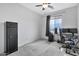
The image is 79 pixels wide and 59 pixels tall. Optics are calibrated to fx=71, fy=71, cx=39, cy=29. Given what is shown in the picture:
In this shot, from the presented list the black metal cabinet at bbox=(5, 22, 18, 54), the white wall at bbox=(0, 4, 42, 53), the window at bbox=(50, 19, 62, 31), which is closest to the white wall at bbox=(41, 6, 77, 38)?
the window at bbox=(50, 19, 62, 31)

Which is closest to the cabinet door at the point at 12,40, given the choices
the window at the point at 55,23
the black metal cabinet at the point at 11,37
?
the black metal cabinet at the point at 11,37

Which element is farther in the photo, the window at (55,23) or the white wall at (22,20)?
the window at (55,23)

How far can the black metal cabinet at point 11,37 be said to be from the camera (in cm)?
103

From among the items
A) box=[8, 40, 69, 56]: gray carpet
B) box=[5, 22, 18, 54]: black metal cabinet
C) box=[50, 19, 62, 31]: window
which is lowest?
box=[8, 40, 69, 56]: gray carpet

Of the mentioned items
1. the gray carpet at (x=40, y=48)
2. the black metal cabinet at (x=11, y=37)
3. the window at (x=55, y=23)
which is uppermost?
the window at (x=55, y=23)

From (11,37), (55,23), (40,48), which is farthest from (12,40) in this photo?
(55,23)

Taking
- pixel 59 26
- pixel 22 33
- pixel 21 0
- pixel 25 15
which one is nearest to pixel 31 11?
pixel 25 15

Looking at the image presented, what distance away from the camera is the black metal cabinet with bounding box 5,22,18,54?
→ 40.7 inches

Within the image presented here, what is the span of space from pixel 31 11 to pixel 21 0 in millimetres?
284

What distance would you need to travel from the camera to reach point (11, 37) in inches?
43.0

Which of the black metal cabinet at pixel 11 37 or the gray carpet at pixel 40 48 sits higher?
the black metal cabinet at pixel 11 37

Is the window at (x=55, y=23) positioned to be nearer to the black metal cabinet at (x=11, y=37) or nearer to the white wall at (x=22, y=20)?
the white wall at (x=22, y=20)

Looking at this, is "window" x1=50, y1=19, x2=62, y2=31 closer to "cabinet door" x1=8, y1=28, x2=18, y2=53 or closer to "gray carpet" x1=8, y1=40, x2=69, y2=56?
"gray carpet" x1=8, y1=40, x2=69, y2=56

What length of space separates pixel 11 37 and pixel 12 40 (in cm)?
5
